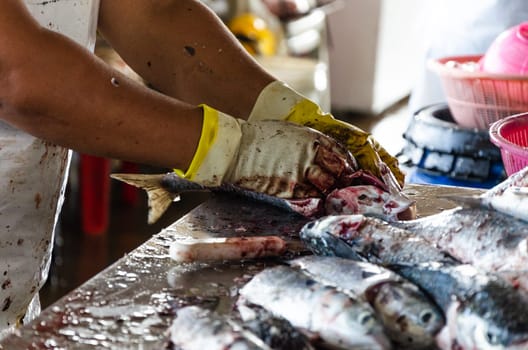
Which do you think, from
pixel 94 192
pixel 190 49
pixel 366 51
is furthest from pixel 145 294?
pixel 366 51

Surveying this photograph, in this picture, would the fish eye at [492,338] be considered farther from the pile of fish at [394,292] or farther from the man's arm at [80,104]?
the man's arm at [80,104]

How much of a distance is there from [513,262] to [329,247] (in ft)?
1.04

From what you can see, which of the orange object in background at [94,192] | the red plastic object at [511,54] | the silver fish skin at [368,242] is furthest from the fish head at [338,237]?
the orange object in background at [94,192]

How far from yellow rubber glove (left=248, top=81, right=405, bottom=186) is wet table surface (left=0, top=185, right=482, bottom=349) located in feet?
0.76

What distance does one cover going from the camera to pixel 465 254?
52.5 inches

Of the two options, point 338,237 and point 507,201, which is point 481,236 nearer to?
point 507,201

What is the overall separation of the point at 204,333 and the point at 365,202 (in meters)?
0.64

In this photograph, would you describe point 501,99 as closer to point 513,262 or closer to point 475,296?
point 513,262

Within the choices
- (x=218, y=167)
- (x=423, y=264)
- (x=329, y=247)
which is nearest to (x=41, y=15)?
(x=218, y=167)

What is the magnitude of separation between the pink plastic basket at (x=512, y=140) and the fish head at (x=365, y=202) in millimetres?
325

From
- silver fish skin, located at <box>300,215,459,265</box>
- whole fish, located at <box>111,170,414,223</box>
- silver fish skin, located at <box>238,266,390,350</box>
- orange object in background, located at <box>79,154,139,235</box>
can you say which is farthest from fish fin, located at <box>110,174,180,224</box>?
orange object in background, located at <box>79,154,139,235</box>

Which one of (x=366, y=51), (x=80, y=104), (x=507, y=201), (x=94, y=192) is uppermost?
(x=80, y=104)

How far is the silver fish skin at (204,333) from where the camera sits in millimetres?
1052

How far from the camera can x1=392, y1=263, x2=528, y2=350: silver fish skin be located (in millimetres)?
1054
